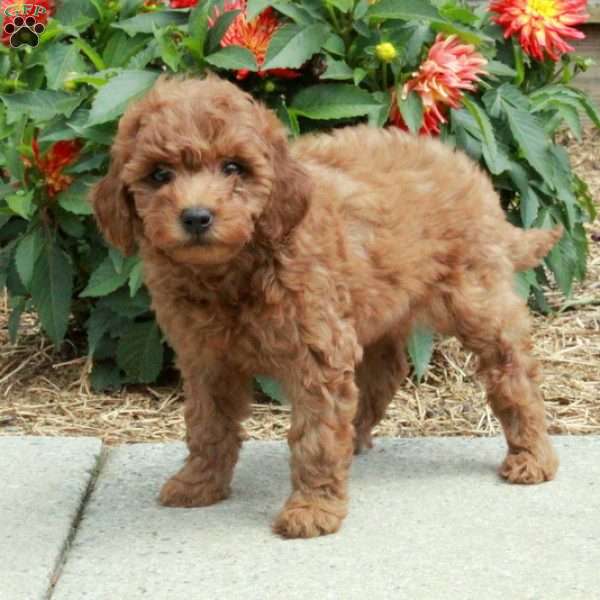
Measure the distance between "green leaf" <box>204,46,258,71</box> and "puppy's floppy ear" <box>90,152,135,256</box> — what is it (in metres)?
1.18

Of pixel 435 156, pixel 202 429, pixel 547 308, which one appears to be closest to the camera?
pixel 202 429

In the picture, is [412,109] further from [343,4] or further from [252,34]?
[252,34]

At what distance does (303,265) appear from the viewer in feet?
14.0

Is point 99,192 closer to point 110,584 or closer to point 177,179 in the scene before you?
point 177,179

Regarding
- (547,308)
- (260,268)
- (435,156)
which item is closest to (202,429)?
(260,268)

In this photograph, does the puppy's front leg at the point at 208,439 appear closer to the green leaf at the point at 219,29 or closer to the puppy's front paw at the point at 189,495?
the puppy's front paw at the point at 189,495

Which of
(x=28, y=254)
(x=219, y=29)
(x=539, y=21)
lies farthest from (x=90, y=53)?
(x=539, y=21)

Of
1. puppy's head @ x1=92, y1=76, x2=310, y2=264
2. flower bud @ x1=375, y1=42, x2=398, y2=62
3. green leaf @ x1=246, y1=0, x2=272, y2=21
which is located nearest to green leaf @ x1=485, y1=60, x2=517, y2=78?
flower bud @ x1=375, y1=42, x2=398, y2=62

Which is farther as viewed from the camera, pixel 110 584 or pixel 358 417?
pixel 358 417

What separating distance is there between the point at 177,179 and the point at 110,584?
1189mm

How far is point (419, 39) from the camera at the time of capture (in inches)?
219

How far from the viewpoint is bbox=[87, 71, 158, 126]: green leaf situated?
516 centimetres

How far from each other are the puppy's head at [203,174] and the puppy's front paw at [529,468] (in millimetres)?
1285

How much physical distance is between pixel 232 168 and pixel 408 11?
67.5 inches
